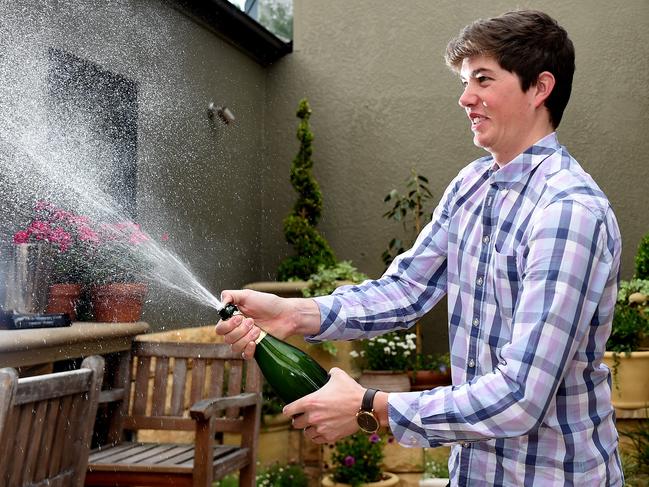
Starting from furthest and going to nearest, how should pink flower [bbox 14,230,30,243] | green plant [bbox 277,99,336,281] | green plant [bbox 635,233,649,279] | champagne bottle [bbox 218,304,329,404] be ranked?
green plant [bbox 277,99,336,281]
green plant [bbox 635,233,649,279]
pink flower [bbox 14,230,30,243]
champagne bottle [bbox 218,304,329,404]

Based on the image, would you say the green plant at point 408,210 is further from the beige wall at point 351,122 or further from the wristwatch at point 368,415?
the wristwatch at point 368,415

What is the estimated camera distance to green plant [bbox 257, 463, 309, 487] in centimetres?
548

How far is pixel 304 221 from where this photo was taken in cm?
680

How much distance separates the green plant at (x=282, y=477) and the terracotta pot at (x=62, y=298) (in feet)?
6.88

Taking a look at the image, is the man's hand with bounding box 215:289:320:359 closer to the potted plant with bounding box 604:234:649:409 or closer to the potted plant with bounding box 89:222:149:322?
the potted plant with bounding box 89:222:149:322

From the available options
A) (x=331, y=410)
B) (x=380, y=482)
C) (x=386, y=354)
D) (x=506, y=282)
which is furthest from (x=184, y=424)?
(x=506, y=282)

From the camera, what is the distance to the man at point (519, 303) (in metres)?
1.36

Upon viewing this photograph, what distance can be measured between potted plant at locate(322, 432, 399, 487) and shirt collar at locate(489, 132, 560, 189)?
12.8 ft

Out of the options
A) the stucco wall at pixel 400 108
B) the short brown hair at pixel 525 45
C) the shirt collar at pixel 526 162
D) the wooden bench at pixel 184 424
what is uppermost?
the stucco wall at pixel 400 108

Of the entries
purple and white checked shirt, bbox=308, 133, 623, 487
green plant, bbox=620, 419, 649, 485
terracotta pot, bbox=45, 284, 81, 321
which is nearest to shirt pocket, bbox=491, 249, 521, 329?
purple and white checked shirt, bbox=308, 133, 623, 487

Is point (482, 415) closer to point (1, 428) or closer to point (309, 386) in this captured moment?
point (309, 386)

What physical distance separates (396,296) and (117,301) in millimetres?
2682

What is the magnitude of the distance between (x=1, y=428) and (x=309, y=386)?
65cm

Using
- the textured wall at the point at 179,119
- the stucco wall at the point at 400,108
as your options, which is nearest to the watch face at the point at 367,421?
the textured wall at the point at 179,119
